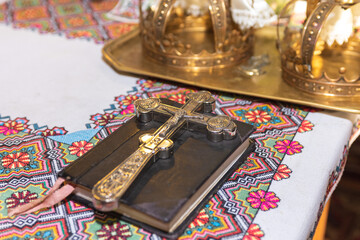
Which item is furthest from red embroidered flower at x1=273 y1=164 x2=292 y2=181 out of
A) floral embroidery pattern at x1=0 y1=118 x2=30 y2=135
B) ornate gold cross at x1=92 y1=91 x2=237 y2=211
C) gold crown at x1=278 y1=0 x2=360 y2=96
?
floral embroidery pattern at x1=0 y1=118 x2=30 y2=135

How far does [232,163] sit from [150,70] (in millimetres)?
404

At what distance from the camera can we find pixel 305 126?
2.88ft

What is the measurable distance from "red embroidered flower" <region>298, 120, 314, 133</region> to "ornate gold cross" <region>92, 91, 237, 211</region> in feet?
0.63

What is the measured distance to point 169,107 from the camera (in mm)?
782

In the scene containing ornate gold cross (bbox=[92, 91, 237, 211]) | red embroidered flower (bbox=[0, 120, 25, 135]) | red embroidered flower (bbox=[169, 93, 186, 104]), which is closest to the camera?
ornate gold cross (bbox=[92, 91, 237, 211])

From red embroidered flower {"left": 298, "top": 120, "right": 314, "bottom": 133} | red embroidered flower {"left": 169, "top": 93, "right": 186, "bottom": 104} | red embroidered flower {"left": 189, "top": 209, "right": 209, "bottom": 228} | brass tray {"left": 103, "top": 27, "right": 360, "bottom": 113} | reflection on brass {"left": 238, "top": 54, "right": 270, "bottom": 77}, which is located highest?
reflection on brass {"left": 238, "top": 54, "right": 270, "bottom": 77}

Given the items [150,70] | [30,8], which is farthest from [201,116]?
[30,8]

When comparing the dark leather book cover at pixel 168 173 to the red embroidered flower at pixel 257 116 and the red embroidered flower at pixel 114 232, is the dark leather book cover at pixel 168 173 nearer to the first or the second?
the red embroidered flower at pixel 114 232

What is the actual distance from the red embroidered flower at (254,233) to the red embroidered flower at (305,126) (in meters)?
0.29

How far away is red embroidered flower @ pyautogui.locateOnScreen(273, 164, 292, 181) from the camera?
0.73 meters

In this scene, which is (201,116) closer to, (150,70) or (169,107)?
(169,107)

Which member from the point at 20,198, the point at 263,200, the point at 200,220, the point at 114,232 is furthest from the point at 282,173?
the point at 20,198

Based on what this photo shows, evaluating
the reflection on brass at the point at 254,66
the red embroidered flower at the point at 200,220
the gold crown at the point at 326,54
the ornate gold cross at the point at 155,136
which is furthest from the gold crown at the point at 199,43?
the red embroidered flower at the point at 200,220

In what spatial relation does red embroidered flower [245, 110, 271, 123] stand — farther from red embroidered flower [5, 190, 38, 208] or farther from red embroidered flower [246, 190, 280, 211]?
red embroidered flower [5, 190, 38, 208]
